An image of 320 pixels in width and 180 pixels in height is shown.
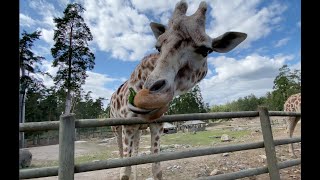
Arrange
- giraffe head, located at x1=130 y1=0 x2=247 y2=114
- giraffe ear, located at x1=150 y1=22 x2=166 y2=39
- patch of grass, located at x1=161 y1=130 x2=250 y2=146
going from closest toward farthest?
giraffe head, located at x1=130 y1=0 x2=247 y2=114
giraffe ear, located at x1=150 y1=22 x2=166 y2=39
patch of grass, located at x1=161 y1=130 x2=250 y2=146

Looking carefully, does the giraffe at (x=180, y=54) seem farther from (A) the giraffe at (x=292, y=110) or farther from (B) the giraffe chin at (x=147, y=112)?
(A) the giraffe at (x=292, y=110)

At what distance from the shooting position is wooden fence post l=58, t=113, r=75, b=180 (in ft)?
6.01

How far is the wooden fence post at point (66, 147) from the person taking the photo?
1.83 m

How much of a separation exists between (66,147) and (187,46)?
1155 millimetres

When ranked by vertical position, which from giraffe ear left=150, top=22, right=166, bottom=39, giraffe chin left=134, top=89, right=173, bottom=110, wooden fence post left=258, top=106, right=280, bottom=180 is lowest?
wooden fence post left=258, top=106, right=280, bottom=180

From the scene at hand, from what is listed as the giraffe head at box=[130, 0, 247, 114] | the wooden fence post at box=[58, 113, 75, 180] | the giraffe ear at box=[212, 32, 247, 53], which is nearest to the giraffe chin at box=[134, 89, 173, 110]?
the giraffe head at box=[130, 0, 247, 114]

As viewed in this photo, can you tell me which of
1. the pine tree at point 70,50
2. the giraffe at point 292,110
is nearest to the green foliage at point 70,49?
the pine tree at point 70,50

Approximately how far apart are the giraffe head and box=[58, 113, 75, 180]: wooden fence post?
71cm

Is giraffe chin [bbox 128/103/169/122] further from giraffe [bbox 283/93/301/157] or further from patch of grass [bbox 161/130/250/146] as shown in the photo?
patch of grass [bbox 161/130/250/146]

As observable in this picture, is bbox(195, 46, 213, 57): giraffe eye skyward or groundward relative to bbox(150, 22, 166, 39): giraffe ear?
groundward

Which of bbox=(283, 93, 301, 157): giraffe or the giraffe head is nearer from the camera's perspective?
the giraffe head

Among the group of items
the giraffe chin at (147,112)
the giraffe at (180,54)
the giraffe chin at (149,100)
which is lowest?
the giraffe chin at (147,112)
